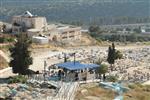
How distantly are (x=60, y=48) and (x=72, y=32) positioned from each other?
58.1ft

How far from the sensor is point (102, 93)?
40938mm

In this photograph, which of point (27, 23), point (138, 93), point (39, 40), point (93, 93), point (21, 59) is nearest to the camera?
point (93, 93)

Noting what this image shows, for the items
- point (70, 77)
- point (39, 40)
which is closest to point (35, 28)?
point (39, 40)

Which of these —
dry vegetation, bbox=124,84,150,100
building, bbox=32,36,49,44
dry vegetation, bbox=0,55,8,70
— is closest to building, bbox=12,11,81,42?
building, bbox=32,36,49,44

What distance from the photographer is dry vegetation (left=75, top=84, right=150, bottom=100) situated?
39531 millimetres

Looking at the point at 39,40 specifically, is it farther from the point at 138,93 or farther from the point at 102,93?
the point at 102,93

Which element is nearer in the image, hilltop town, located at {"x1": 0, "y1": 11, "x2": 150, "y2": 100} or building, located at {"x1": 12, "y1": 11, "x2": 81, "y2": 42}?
hilltop town, located at {"x1": 0, "y1": 11, "x2": 150, "y2": 100}

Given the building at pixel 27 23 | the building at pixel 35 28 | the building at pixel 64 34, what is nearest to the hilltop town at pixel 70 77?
the building at pixel 35 28

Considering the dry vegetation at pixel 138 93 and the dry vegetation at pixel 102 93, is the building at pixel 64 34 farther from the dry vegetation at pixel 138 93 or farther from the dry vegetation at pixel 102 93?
the dry vegetation at pixel 102 93

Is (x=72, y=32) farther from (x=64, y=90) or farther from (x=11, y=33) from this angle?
(x=64, y=90)

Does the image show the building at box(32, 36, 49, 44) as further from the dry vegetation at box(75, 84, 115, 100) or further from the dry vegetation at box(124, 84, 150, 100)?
the dry vegetation at box(75, 84, 115, 100)

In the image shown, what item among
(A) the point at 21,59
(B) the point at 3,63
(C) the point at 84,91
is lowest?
(B) the point at 3,63

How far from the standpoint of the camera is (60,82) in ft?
145

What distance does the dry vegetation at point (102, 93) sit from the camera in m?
39.5
